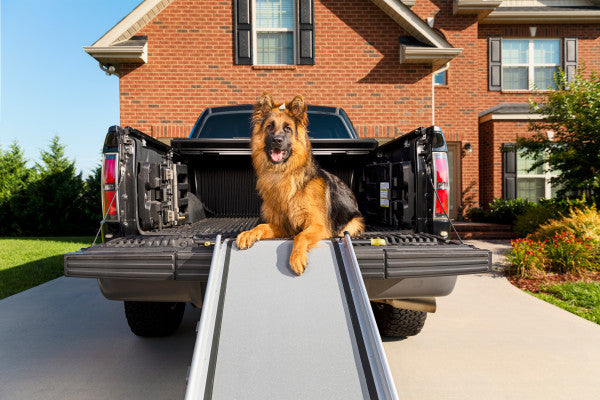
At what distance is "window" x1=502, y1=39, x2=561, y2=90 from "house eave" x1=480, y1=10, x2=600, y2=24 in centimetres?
65

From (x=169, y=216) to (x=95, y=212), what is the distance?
10838 mm

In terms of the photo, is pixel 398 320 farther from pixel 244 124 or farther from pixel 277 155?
pixel 244 124

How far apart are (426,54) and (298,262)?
8.07m

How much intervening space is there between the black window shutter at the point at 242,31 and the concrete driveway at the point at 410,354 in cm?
662

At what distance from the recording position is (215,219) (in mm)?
4469

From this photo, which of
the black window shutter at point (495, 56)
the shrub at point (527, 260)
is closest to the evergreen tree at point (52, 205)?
the shrub at point (527, 260)

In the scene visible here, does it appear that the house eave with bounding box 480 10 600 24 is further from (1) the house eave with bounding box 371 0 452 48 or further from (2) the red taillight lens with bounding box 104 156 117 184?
(2) the red taillight lens with bounding box 104 156 117 184

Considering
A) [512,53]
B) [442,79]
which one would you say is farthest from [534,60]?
[442,79]

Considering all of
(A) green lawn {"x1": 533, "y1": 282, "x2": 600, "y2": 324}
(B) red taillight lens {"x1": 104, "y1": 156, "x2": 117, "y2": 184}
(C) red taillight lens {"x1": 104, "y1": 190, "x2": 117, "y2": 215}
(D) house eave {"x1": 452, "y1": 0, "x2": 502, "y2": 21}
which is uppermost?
(D) house eave {"x1": 452, "y1": 0, "x2": 502, "y2": 21}

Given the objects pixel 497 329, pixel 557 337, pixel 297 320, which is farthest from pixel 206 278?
pixel 557 337

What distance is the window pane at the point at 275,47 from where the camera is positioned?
31.0ft

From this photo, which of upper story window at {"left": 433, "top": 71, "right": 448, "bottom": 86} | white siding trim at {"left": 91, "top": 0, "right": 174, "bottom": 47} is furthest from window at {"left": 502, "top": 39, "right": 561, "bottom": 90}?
white siding trim at {"left": 91, "top": 0, "right": 174, "bottom": 47}

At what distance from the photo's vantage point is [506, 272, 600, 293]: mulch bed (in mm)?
5634

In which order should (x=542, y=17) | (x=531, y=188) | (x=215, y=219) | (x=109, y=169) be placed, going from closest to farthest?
(x=109, y=169) → (x=215, y=219) → (x=531, y=188) → (x=542, y=17)
